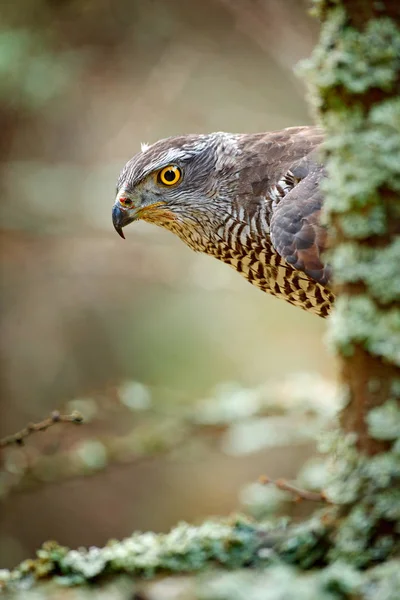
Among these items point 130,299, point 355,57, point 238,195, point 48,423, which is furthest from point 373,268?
point 130,299

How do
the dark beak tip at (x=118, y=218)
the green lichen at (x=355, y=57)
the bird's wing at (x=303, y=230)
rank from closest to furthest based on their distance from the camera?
the green lichen at (x=355, y=57), the bird's wing at (x=303, y=230), the dark beak tip at (x=118, y=218)

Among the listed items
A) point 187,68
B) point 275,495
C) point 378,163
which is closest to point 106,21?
point 187,68

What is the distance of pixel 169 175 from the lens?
139 inches

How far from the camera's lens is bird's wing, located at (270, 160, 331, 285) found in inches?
110

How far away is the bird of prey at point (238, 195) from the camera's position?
3.09 m

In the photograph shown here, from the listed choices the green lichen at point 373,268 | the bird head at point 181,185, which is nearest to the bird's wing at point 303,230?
the bird head at point 181,185

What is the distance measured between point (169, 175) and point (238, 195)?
0.39 metres

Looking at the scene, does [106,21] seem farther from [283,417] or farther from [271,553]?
[271,553]

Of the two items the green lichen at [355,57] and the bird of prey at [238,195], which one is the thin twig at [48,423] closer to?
the green lichen at [355,57]

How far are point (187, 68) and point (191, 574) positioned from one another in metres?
5.95

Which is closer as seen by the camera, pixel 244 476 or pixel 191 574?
pixel 191 574

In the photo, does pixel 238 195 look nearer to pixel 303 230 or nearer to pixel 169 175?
pixel 169 175

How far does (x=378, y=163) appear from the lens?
148 centimetres

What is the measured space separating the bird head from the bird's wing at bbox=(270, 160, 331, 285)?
0.52 meters
